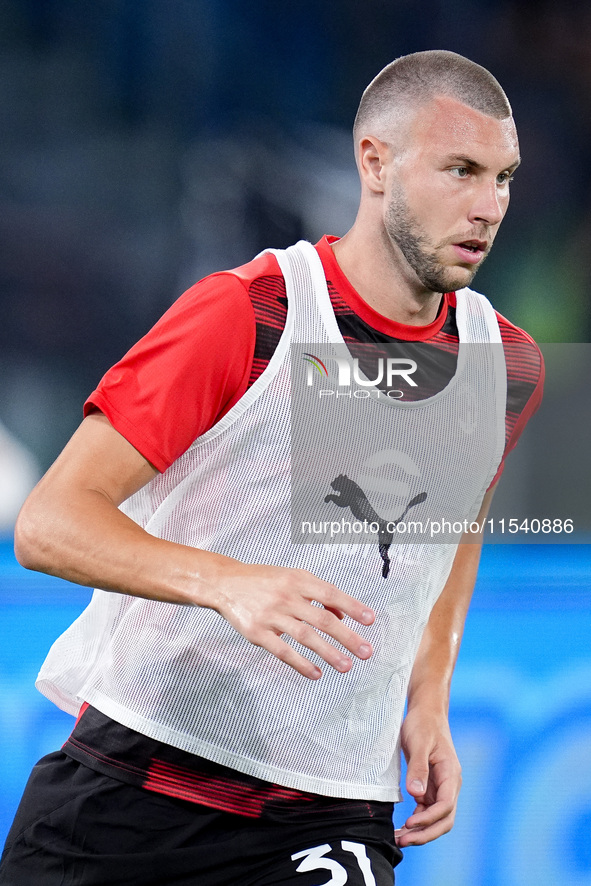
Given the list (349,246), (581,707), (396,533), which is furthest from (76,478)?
(581,707)

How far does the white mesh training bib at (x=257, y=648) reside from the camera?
3.80 ft

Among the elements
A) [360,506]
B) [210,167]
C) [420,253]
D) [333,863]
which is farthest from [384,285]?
[210,167]

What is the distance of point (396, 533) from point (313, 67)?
175 inches

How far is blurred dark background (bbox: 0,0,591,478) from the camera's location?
4973 millimetres

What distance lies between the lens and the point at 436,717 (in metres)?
1.34

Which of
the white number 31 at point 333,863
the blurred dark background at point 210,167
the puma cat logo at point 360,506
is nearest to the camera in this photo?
the white number 31 at point 333,863

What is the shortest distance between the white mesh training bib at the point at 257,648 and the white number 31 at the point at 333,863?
7 centimetres

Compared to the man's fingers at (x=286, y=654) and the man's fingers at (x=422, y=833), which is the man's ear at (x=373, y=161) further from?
the man's fingers at (x=422, y=833)

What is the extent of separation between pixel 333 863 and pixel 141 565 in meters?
0.43

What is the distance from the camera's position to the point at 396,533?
4.03 feet

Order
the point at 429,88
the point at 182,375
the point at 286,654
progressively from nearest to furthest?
1. the point at 286,654
2. the point at 182,375
3. the point at 429,88

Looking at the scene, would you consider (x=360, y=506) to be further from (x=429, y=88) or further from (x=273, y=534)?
(x=429, y=88)

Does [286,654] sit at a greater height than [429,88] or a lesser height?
lesser

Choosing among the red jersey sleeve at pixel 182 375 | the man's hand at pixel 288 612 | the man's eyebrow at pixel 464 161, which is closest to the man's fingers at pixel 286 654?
the man's hand at pixel 288 612
